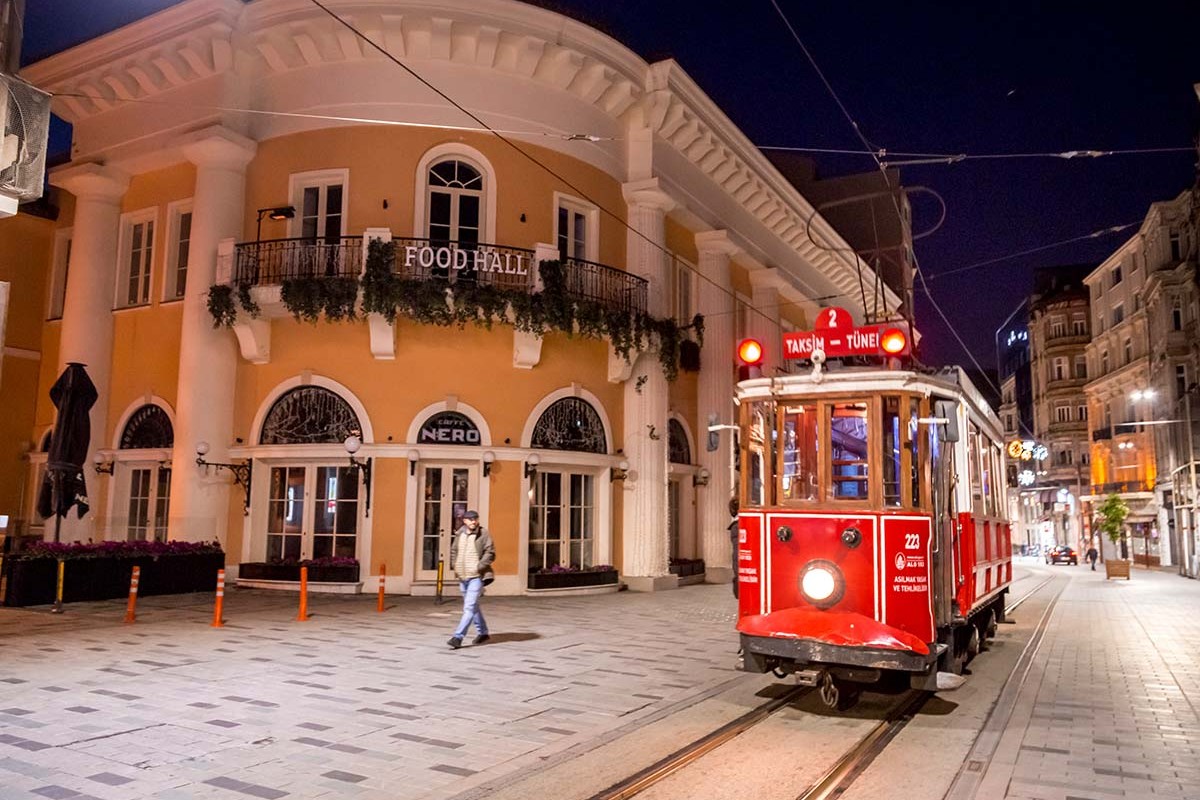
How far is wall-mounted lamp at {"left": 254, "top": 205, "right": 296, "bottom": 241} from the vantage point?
1862cm

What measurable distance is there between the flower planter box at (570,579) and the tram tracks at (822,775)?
30.6ft

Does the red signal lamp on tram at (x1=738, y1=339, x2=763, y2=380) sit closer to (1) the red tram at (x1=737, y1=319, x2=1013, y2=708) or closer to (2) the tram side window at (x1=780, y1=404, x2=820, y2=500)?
(1) the red tram at (x1=737, y1=319, x2=1013, y2=708)

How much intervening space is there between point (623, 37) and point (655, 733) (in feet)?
55.8

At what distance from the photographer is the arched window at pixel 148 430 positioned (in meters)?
19.8

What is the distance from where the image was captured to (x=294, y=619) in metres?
13.8

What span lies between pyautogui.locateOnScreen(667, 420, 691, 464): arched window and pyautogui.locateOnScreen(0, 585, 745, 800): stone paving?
315 inches

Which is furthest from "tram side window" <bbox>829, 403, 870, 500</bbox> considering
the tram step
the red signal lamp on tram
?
the tram step

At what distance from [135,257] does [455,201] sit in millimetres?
8571

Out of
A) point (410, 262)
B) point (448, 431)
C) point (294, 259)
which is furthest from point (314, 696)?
point (294, 259)

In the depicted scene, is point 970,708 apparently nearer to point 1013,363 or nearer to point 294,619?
point 294,619

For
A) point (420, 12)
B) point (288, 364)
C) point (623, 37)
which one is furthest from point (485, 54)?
point (288, 364)

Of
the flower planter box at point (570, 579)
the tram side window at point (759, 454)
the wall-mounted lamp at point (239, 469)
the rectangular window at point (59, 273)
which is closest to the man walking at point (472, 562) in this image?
the tram side window at point (759, 454)

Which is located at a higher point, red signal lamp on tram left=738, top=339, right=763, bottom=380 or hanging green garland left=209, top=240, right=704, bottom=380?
hanging green garland left=209, top=240, right=704, bottom=380

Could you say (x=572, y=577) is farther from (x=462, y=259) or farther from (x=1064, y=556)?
(x=1064, y=556)
